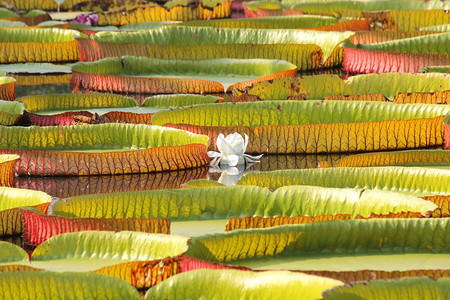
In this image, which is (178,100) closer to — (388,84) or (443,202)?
(388,84)

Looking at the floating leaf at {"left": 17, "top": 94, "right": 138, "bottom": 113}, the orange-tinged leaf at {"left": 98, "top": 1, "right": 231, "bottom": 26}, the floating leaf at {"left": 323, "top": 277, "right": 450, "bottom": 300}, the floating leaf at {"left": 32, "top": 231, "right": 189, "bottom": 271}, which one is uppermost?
the floating leaf at {"left": 323, "top": 277, "right": 450, "bottom": 300}

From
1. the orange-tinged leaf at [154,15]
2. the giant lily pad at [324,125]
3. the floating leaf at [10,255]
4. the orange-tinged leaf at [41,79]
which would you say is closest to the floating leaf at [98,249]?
the floating leaf at [10,255]

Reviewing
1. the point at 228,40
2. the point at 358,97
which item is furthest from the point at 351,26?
the point at 358,97

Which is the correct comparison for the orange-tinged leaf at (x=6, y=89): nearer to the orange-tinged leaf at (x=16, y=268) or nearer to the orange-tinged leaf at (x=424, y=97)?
the orange-tinged leaf at (x=424, y=97)

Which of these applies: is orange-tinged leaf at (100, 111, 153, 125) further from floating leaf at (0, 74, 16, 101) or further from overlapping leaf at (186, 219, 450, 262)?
overlapping leaf at (186, 219, 450, 262)

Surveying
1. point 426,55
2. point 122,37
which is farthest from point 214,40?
point 426,55

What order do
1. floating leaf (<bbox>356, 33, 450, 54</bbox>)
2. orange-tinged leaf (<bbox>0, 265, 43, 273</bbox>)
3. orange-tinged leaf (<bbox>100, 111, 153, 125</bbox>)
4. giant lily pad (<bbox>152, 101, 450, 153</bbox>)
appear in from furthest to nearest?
floating leaf (<bbox>356, 33, 450, 54</bbox>)
orange-tinged leaf (<bbox>100, 111, 153, 125</bbox>)
giant lily pad (<bbox>152, 101, 450, 153</bbox>)
orange-tinged leaf (<bbox>0, 265, 43, 273</bbox>)

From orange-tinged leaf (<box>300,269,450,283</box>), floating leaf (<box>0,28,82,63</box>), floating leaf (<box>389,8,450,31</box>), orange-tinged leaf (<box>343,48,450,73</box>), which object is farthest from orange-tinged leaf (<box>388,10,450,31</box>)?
orange-tinged leaf (<box>300,269,450,283</box>)
